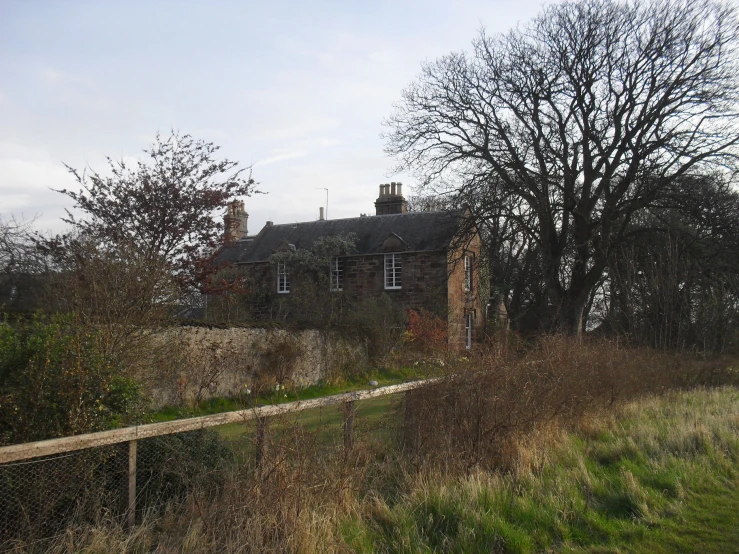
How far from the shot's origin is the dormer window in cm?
3238

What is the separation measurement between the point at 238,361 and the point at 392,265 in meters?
17.3

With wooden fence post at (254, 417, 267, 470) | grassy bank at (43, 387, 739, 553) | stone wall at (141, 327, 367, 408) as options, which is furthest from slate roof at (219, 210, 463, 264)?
wooden fence post at (254, 417, 267, 470)

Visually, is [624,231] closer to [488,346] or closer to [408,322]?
[408,322]

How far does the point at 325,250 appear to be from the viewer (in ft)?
108

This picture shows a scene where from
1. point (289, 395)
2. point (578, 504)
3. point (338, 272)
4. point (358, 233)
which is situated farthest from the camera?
point (358, 233)

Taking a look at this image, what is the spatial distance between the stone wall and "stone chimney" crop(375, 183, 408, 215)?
1808 centimetres

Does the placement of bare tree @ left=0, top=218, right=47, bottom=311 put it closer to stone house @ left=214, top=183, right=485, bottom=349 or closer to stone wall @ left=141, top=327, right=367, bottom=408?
stone wall @ left=141, top=327, right=367, bottom=408

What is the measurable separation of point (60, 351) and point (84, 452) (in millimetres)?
906

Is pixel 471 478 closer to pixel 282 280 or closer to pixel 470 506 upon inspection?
pixel 470 506

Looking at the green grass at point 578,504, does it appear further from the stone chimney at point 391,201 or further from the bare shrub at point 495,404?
the stone chimney at point 391,201

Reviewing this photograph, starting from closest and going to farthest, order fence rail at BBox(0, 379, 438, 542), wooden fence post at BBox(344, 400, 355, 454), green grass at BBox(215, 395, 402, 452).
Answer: fence rail at BBox(0, 379, 438, 542) → green grass at BBox(215, 395, 402, 452) → wooden fence post at BBox(344, 400, 355, 454)

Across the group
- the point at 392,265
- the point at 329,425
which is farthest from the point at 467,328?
the point at 329,425

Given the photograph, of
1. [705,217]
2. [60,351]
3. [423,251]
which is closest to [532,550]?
[60,351]

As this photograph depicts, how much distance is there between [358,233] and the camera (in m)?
34.7
